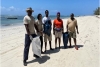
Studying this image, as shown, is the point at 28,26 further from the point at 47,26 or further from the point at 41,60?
the point at 41,60

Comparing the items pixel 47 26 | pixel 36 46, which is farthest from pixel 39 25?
pixel 36 46

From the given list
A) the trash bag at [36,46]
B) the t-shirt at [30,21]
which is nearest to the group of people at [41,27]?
the t-shirt at [30,21]

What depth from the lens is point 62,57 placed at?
20.8ft

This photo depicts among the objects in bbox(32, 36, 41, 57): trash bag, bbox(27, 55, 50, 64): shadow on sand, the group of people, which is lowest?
bbox(27, 55, 50, 64): shadow on sand

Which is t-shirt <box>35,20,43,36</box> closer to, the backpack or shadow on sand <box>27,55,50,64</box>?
the backpack

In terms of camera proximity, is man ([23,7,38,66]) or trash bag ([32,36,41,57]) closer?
man ([23,7,38,66])

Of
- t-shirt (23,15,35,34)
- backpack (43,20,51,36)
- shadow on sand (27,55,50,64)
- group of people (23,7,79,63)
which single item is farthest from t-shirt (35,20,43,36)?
→ shadow on sand (27,55,50,64)

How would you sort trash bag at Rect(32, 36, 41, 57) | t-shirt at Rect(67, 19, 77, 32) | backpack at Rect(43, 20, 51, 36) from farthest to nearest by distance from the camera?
1. t-shirt at Rect(67, 19, 77, 32)
2. backpack at Rect(43, 20, 51, 36)
3. trash bag at Rect(32, 36, 41, 57)

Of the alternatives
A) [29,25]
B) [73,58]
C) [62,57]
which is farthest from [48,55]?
[29,25]

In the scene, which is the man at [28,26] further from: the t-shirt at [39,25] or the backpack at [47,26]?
the backpack at [47,26]

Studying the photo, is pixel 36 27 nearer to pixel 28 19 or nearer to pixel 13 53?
pixel 28 19

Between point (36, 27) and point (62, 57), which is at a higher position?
point (36, 27)

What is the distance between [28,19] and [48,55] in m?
1.90

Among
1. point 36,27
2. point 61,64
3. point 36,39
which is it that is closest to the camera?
point 61,64
